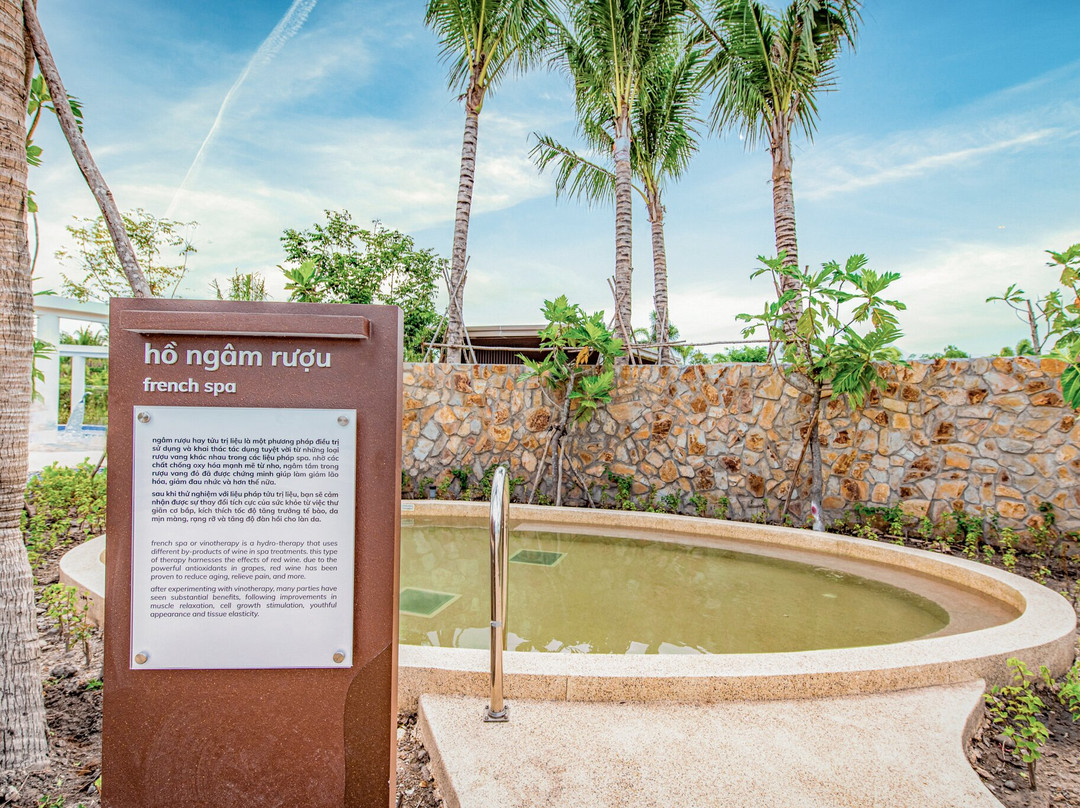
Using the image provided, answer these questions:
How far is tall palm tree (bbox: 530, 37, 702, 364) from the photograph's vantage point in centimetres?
1282

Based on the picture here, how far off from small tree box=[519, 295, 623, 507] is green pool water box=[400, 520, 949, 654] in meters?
1.95

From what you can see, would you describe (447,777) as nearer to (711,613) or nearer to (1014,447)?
(711,613)

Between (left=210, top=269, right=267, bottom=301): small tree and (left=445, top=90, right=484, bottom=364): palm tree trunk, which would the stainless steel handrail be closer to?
(left=210, top=269, right=267, bottom=301): small tree

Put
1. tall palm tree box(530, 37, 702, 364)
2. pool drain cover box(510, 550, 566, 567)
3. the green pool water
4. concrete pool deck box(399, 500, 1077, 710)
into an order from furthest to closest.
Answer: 1. tall palm tree box(530, 37, 702, 364)
2. pool drain cover box(510, 550, 566, 567)
3. the green pool water
4. concrete pool deck box(399, 500, 1077, 710)

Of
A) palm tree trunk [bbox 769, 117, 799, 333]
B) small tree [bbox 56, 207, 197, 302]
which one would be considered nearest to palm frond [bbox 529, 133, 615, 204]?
palm tree trunk [bbox 769, 117, 799, 333]

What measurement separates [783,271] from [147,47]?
7.93 m

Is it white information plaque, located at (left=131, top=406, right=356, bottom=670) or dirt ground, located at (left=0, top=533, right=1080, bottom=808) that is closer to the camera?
white information plaque, located at (left=131, top=406, right=356, bottom=670)

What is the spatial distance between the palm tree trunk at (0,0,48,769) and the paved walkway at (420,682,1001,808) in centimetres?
124

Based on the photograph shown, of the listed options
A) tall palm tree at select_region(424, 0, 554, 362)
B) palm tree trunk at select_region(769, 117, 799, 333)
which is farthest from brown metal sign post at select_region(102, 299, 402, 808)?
palm tree trunk at select_region(769, 117, 799, 333)

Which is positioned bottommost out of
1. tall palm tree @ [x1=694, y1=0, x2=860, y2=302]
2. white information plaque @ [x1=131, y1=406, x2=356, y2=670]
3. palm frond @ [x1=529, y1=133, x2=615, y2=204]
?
white information plaque @ [x1=131, y1=406, x2=356, y2=670]

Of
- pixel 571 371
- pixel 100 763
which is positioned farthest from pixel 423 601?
pixel 571 371

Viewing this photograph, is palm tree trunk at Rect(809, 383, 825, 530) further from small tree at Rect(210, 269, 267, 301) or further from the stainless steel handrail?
small tree at Rect(210, 269, 267, 301)

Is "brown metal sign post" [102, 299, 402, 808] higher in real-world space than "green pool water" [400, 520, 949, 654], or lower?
higher

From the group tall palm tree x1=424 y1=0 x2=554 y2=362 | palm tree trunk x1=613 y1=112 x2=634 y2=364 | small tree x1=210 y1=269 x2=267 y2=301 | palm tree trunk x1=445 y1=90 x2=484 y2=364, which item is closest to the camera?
small tree x1=210 y1=269 x2=267 y2=301
